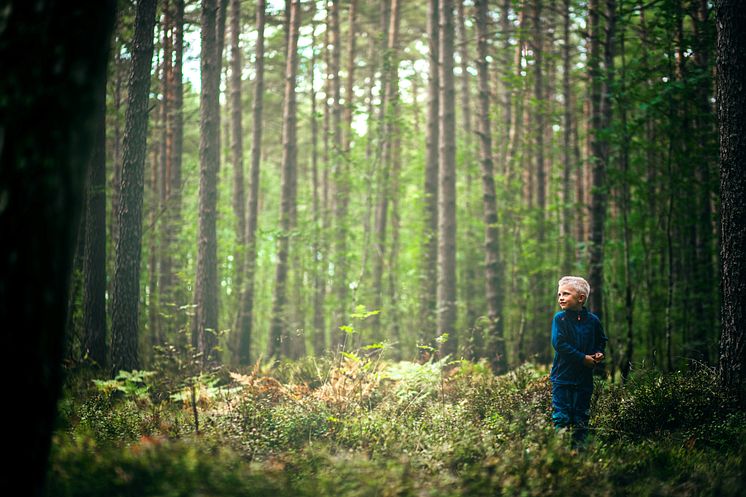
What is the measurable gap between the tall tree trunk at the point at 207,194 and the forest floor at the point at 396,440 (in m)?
3.61

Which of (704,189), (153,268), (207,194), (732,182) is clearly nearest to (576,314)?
(732,182)

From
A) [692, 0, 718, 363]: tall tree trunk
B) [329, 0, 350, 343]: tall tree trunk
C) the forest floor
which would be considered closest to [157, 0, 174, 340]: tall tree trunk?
[329, 0, 350, 343]: tall tree trunk

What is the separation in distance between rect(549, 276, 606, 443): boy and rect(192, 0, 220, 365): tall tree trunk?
28.9 feet

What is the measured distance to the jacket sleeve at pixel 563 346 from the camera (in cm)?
602

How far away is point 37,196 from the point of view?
3.03m

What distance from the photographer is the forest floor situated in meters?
4.66

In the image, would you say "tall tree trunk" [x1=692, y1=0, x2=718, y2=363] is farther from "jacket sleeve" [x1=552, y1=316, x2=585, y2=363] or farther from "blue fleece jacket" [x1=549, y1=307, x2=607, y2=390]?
"jacket sleeve" [x1=552, y1=316, x2=585, y2=363]

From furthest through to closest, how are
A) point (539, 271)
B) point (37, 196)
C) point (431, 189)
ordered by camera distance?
point (431, 189), point (539, 271), point (37, 196)

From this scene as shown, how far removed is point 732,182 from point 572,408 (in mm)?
3685

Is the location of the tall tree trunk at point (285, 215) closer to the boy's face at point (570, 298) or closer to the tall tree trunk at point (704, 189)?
the tall tree trunk at point (704, 189)

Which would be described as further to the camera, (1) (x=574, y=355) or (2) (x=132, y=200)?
(2) (x=132, y=200)

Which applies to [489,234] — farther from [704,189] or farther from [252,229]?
[252,229]

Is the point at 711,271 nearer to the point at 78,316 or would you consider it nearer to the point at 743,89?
the point at 743,89

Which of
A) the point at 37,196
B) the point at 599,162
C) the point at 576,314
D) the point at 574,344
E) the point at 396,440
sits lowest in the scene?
the point at 396,440
